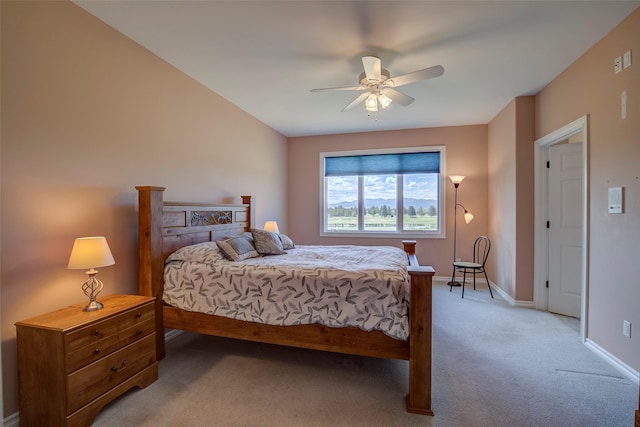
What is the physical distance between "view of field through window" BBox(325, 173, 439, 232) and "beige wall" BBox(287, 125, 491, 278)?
0.75ft

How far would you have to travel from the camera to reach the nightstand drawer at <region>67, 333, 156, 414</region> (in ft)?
5.24

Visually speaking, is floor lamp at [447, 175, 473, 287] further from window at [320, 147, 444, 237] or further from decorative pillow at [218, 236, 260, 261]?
decorative pillow at [218, 236, 260, 261]

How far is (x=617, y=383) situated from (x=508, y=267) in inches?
79.1

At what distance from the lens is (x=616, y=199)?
2293 mm

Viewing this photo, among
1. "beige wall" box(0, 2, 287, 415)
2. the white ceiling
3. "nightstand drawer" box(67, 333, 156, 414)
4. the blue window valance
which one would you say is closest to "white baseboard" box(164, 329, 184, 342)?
"beige wall" box(0, 2, 287, 415)

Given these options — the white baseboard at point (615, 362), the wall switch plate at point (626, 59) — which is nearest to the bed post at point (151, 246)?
the white baseboard at point (615, 362)

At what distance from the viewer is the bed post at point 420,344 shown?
179 centimetres

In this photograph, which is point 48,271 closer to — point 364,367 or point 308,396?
point 308,396

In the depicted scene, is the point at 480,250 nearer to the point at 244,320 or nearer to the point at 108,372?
the point at 244,320

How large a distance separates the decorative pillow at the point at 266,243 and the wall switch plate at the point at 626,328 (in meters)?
2.96

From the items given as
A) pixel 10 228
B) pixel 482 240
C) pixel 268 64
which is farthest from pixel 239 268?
pixel 482 240

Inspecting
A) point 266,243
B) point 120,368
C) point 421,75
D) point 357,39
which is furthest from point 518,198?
point 120,368

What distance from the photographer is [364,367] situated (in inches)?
92.0

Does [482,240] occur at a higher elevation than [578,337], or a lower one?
higher
